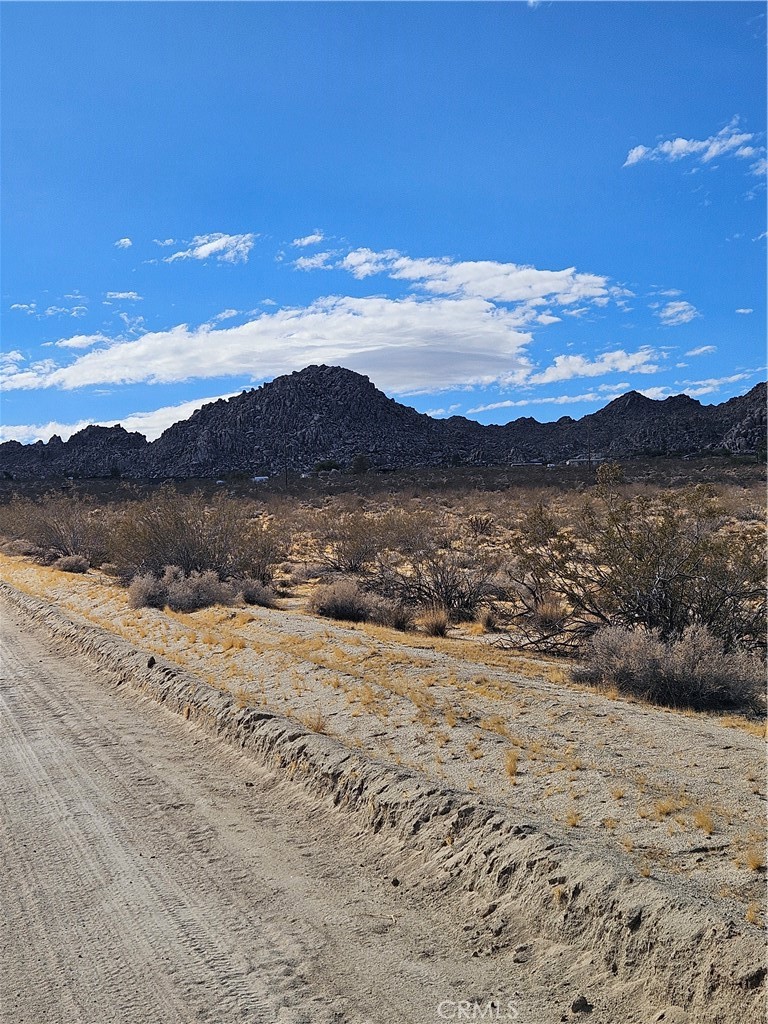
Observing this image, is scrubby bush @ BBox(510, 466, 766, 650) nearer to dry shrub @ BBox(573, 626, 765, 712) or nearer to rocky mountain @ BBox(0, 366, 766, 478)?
dry shrub @ BBox(573, 626, 765, 712)

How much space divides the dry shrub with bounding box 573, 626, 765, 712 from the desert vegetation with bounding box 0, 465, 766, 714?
0.06 ft

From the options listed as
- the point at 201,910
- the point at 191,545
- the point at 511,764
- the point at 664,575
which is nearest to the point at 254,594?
the point at 191,545

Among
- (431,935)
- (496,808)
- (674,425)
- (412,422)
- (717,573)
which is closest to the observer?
(431,935)

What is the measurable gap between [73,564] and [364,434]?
8547 cm

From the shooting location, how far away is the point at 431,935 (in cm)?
512

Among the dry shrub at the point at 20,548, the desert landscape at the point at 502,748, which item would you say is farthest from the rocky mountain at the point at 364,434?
the desert landscape at the point at 502,748

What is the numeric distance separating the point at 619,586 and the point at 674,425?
334ft

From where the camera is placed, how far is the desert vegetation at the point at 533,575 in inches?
419

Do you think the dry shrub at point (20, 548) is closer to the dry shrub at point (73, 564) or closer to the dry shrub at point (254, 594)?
the dry shrub at point (73, 564)

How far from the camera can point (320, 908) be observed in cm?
546

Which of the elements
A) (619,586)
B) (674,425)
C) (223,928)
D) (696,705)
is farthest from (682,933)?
(674,425)

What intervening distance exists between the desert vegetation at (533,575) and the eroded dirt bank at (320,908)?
15.8ft

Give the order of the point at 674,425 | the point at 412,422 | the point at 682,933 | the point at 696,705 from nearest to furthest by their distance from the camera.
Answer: the point at 682,933 < the point at 696,705 < the point at 674,425 < the point at 412,422

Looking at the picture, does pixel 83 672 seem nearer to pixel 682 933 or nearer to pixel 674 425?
pixel 682 933
